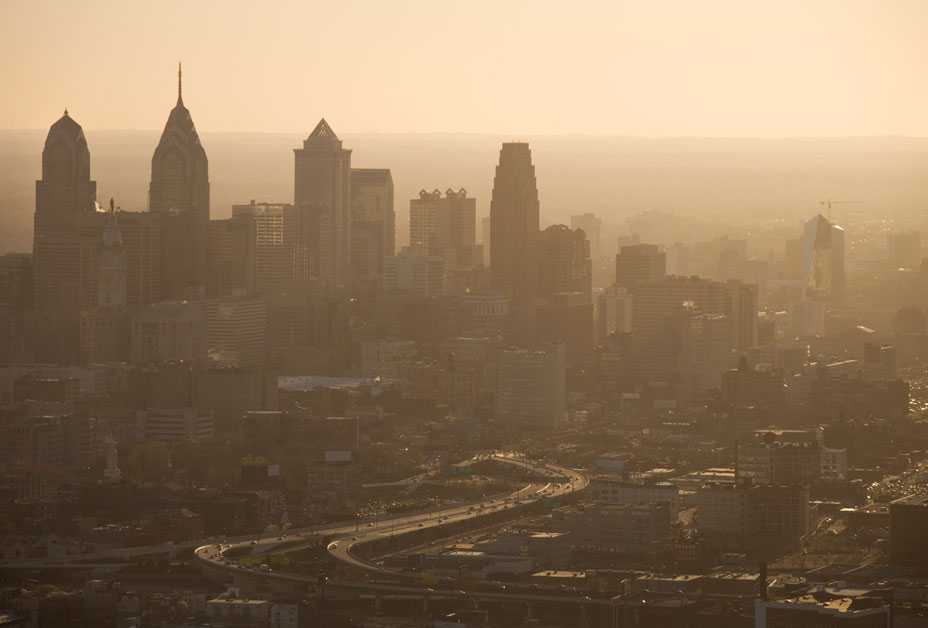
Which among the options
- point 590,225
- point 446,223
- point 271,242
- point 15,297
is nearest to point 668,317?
point 271,242

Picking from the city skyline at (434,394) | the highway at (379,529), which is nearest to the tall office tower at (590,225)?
the city skyline at (434,394)

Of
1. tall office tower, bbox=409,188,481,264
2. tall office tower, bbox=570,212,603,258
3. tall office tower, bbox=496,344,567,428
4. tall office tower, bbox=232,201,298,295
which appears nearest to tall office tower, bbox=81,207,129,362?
tall office tower, bbox=232,201,298,295

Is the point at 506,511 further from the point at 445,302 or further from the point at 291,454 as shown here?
the point at 445,302

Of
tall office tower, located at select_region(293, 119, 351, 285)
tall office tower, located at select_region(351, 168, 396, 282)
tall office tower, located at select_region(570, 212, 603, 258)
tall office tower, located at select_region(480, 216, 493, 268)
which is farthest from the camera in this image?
tall office tower, located at select_region(570, 212, 603, 258)

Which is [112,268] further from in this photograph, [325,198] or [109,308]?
[325,198]

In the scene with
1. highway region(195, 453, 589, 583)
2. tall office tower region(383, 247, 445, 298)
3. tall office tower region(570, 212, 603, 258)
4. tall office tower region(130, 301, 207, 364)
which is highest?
tall office tower region(570, 212, 603, 258)

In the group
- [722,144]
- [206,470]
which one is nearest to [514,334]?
[206,470]

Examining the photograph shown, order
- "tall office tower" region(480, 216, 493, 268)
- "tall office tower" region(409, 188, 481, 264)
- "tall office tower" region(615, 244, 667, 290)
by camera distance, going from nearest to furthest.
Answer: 1. "tall office tower" region(615, 244, 667, 290)
2. "tall office tower" region(480, 216, 493, 268)
3. "tall office tower" region(409, 188, 481, 264)

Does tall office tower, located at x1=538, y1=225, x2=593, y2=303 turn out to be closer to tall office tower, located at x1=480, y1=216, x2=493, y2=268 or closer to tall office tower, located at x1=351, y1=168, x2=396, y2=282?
tall office tower, located at x1=480, y1=216, x2=493, y2=268
